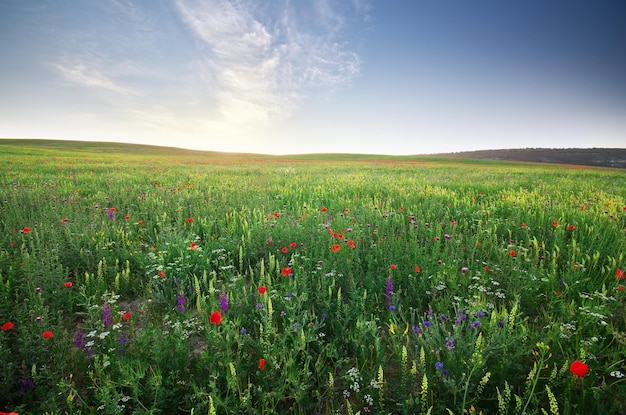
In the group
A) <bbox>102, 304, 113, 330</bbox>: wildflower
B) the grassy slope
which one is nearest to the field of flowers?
<bbox>102, 304, 113, 330</bbox>: wildflower

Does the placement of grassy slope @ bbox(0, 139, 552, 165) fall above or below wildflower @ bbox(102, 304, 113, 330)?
above

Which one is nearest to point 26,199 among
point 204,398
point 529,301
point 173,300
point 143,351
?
point 173,300

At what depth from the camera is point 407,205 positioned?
5.95 meters

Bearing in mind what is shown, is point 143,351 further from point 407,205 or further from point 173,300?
point 407,205

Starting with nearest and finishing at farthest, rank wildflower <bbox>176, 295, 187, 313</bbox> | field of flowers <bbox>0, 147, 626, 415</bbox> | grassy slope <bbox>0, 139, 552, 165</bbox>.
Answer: field of flowers <bbox>0, 147, 626, 415</bbox>
wildflower <bbox>176, 295, 187, 313</bbox>
grassy slope <bbox>0, 139, 552, 165</bbox>

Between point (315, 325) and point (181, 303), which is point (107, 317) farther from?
point (315, 325)

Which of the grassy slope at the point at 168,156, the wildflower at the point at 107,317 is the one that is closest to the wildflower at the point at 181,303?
the wildflower at the point at 107,317

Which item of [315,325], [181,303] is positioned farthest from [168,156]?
[315,325]

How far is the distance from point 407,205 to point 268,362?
4.70 m

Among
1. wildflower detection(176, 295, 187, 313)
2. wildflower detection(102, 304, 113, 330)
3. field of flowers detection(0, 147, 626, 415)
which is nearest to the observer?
field of flowers detection(0, 147, 626, 415)

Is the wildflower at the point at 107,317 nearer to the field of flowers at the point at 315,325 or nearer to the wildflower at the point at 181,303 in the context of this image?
the field of flowers at the point at 315,325

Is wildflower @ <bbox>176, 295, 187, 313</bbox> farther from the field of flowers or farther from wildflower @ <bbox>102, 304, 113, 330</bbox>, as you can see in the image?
wildflower @ <bbox>102, 304, 113, 330</bbox>

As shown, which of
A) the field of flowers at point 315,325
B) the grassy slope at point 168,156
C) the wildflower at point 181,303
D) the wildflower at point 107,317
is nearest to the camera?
the field of flowers at point 315,325

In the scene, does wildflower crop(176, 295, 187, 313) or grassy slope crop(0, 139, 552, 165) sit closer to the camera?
wildflower crop(176, 295, 187, 313)
